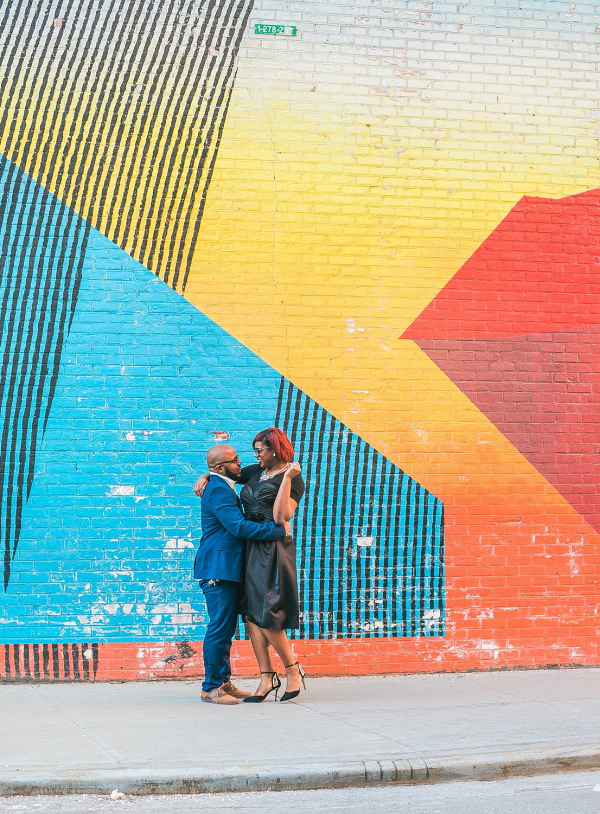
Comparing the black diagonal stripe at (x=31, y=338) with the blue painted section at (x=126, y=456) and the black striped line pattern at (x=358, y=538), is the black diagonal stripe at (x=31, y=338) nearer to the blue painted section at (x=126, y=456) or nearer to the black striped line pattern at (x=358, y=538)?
the blue painted section at (x=126, y=456)

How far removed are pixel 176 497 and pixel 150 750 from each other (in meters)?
2.79

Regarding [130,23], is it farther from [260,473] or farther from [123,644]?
[123,644]

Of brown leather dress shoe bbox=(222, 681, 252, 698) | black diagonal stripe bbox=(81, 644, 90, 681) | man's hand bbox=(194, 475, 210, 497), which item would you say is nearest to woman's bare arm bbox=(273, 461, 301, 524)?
man's hand bbox=(194, 475, 210, 497)

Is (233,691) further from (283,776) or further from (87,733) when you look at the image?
(283,776)

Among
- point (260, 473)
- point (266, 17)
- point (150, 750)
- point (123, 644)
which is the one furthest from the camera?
point (266, 17)

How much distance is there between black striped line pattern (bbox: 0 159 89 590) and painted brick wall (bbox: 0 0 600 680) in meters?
0.02

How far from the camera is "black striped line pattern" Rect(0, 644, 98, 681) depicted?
7688 mm

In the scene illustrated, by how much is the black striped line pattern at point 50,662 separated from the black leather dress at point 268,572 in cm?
162

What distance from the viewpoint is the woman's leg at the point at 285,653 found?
6852mm

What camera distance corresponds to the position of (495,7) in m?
8.80

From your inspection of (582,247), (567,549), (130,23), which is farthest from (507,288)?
(130,23)

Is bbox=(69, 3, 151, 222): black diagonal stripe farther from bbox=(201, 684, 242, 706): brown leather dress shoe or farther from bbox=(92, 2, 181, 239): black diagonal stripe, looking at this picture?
bbox=(201, 684, 242, 706): brown leather dress shoe

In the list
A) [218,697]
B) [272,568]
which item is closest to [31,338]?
[272,568]

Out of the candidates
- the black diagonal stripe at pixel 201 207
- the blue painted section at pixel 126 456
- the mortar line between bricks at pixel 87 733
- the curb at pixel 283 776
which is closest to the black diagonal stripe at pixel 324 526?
the blue painted section at pixel 126 456
